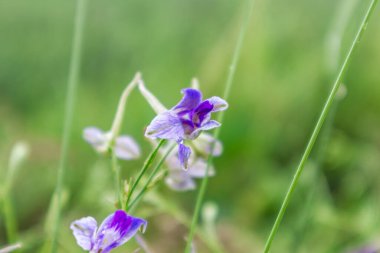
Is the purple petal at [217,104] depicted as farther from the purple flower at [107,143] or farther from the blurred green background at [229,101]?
the blurred green background at [229,101]

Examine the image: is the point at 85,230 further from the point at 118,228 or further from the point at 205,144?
the point at 205,144

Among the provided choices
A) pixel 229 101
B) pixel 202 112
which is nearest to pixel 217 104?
pixel 202 112

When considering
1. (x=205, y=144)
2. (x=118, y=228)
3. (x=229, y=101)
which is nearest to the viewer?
(x=118, y=228)

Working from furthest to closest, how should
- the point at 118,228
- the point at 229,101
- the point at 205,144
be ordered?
the point at 229,101, the point at 205,144, the point at 118,228

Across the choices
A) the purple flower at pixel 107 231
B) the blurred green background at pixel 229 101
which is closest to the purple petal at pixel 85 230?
the purple flower at pixel 107 231

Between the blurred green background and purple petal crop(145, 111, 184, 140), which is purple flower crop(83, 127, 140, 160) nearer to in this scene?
purple petal crop(145, 111, 184, 140)

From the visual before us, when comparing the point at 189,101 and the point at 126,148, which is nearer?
the point at 189,101
